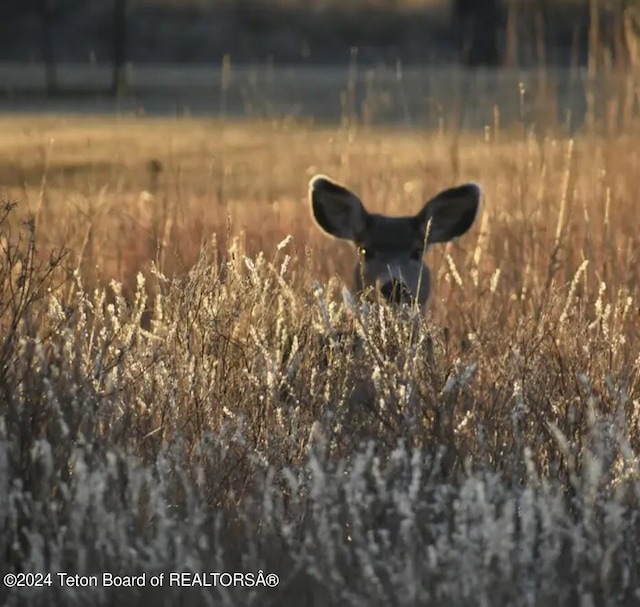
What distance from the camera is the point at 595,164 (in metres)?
9.32

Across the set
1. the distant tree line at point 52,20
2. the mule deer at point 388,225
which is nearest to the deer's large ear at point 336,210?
the mule deer at point 388,225

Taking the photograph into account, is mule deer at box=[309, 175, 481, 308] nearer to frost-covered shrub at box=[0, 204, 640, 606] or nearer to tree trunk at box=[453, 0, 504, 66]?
frost-covered shrub at box=[0, 204, 640, 606]

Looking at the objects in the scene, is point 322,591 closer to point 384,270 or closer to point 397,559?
point 397,559

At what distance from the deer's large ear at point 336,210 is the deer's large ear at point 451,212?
9.5 inches

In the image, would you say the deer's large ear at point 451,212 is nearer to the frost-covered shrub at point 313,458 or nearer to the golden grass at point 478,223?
the golden grass at point 478,223

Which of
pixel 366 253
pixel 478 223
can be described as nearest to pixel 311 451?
pixel 366 253

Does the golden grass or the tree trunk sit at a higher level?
the tree trunk

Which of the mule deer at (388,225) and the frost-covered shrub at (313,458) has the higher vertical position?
the mule deer at (388,225)

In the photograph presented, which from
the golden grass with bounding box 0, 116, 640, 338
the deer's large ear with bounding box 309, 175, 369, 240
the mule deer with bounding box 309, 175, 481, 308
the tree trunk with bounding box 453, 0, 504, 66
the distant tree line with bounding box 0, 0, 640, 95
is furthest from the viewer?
the tree trunk with bounding box 453, 0, 504, 66

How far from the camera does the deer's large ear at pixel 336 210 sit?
7113 mm

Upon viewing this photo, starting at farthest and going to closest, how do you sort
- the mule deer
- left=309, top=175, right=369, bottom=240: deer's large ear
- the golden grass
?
the golden grass → left=309, top=175, right=369, bottom=240: deer's large ear → the mule deer

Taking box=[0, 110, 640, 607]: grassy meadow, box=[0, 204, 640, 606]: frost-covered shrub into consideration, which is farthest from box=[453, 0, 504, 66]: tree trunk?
box=[0, 204, 640, 606]: frost-covered shrub

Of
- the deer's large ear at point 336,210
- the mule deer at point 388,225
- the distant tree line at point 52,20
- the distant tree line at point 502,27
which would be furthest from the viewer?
the distant tree line at point 52,20

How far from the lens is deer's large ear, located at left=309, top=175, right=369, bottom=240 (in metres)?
7.11
